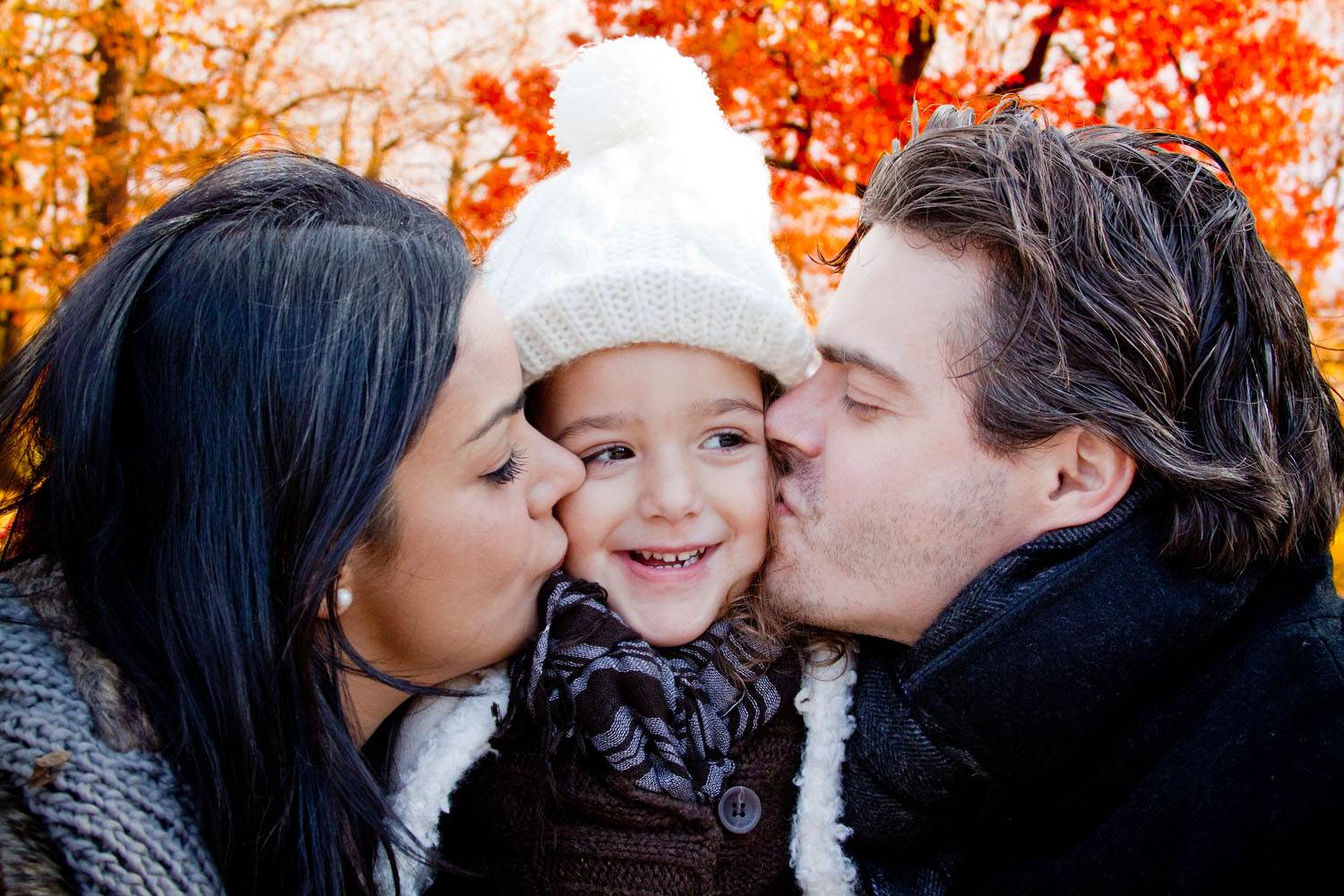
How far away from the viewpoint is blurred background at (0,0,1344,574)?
636cm

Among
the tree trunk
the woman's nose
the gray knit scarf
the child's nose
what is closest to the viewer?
the gray knit scarf

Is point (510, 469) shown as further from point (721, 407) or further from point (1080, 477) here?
point (1080, 477)

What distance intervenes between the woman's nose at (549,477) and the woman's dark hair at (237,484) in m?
0.38

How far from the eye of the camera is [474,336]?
6.29 ft

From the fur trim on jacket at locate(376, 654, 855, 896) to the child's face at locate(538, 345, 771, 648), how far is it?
13.2 inches

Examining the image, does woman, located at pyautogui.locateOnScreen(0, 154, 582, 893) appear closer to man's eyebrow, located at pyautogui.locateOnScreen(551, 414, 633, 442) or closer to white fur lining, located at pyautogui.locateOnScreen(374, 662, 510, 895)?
white fur lining, located at pyautogui.locateOnScreen(374, 662, 510, 895)

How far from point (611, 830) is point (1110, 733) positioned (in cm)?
104

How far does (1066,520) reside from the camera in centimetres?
210

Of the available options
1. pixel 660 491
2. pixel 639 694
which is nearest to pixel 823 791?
pixel 639 694

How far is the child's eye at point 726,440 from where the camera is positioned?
7.93ft

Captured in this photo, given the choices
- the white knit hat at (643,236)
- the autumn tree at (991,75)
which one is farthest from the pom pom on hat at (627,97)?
the autumn tree at (991,75)

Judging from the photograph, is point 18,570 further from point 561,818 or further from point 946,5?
point 946,5

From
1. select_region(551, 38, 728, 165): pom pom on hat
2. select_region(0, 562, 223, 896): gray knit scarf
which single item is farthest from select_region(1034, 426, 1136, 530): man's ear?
select_region(0, 562, 223, 896): gray knit scarf

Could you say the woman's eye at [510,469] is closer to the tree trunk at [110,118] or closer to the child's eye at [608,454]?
the child's eye at [608,454]
